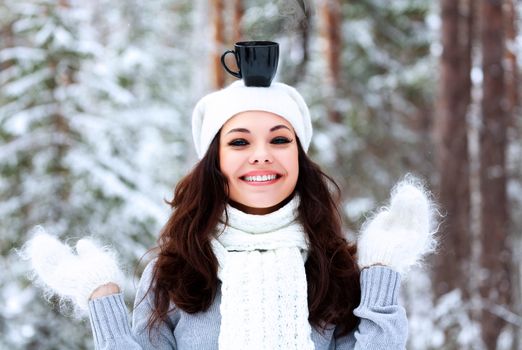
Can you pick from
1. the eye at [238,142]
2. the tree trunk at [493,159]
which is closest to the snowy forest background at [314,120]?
the tree trunk at [493,159]

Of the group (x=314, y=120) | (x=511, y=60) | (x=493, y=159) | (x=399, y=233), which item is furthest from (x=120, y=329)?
(x=511, y=60)

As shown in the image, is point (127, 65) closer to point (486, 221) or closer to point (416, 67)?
point (486, 221)

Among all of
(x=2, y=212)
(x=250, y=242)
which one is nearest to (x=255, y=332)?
(x=250, y=242)

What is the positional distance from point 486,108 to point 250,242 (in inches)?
251

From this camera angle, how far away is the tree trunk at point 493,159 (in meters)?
7.89

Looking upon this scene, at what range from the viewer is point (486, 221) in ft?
26.5

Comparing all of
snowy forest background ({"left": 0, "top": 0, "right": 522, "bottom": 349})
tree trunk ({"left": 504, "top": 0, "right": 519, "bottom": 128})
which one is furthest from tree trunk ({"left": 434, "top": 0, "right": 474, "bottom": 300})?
tree trunk ({"left": 504, "top": 0, "right": 519, "bottom": 128})

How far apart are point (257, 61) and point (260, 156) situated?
13.7 inches

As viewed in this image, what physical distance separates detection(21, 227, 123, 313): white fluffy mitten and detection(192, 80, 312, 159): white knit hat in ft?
1.78

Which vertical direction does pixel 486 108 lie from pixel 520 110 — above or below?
above

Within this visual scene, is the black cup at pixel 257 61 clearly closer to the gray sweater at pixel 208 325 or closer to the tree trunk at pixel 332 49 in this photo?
the gray sweater at pixel 208 325

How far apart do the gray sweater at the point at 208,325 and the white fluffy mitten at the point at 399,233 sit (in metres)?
0.05

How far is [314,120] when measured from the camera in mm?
10078

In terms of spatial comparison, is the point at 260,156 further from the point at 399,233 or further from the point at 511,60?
the point at 511,60
